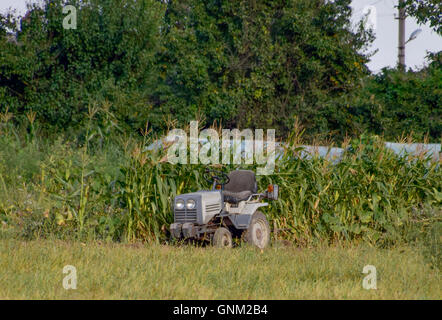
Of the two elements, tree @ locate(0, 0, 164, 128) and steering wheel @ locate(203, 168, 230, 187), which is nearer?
steering wheel @ locate(203, 168, 230, 187)

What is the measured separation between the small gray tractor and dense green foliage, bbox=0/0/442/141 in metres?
10.6

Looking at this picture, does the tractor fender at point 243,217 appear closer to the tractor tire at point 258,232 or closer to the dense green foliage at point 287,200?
the tractor tire at point 258,232

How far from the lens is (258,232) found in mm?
8016

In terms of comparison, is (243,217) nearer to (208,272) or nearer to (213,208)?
(213,208)

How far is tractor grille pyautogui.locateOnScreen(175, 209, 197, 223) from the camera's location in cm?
755

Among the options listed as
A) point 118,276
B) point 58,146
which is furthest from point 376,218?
point 58,146

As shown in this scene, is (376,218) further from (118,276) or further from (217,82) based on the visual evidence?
(217,82)

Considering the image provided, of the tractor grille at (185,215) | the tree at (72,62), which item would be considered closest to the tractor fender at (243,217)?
the tractor grille at (185,215)

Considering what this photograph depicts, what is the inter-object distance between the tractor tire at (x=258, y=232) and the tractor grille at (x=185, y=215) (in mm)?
745

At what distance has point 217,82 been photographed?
19578mm

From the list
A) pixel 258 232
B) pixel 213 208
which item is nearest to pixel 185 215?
pixel 213 208

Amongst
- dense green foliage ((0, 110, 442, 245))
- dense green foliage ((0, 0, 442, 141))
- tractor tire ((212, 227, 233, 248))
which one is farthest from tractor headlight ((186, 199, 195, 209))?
dense green foliage ((0, 0, 442, 141))

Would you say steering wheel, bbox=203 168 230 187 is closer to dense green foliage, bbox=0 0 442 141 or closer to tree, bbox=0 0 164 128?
dense green foliage, bbox=0 0 442 141
